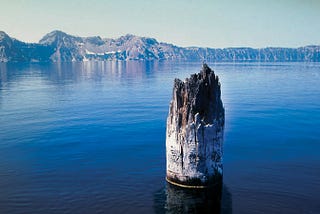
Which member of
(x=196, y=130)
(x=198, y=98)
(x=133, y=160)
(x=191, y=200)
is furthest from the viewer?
(x=133, y=160)

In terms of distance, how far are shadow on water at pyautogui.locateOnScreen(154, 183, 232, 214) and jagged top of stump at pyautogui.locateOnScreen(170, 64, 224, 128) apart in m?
7.30

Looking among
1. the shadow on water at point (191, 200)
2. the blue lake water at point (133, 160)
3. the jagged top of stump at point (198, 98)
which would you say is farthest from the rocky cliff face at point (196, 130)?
the blue lake water at point (133, 160)

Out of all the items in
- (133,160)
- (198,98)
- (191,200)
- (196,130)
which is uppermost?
(198,98)

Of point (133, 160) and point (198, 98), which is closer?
point (198, 98)

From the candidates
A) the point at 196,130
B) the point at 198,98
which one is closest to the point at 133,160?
the point at 196,130

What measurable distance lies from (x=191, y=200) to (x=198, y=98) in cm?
1075

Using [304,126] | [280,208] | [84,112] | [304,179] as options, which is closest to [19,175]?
[280,208]

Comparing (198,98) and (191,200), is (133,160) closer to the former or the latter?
(191,200)

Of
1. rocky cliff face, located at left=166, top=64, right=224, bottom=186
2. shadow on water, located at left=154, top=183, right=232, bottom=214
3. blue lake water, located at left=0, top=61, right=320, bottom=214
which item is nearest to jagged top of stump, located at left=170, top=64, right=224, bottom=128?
rocky cliff face, located at left=166, top=64, right=224, bottom=186

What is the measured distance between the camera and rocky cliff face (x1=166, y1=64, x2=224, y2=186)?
33.2 m

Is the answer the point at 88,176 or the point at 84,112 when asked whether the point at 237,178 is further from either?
the point at 84,112

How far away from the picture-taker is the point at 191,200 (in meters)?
31.9

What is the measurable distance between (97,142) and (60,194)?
19.6 m

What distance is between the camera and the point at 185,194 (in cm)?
3300
